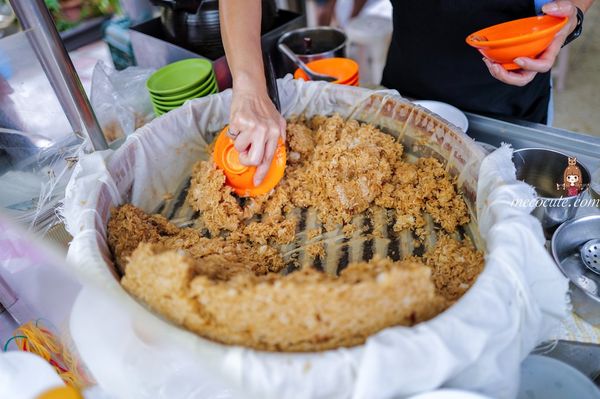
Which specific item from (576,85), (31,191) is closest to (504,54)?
(31,191)

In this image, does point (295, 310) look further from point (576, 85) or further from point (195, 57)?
point (576, 85)

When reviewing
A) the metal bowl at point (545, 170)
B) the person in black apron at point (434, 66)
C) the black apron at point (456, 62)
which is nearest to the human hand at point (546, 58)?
the person in black apron at point (434, 66)

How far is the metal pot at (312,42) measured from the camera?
5.65 feet

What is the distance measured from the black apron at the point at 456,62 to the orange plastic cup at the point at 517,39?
383 mm

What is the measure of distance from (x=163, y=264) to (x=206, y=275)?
0.08m

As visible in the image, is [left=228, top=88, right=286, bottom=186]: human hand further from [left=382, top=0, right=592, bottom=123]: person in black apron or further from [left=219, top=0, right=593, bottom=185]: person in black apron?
[left=382, top=0, right=592, bottom=123]: person in black apron

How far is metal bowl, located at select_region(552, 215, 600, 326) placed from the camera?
0.85 m

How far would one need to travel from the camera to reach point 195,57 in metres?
1.54

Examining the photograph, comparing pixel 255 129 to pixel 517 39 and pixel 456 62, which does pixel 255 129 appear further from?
pixel 456 62

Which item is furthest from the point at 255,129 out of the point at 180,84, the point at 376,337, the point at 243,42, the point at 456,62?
the point at 456,62

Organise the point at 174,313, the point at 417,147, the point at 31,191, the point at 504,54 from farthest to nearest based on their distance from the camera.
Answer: the point at 417,147 → the point at 31,191 → the point at 504,54 → the point at 174,313

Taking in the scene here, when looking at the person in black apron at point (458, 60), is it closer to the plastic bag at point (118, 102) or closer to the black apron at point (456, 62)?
the black apron at point (456, 62)

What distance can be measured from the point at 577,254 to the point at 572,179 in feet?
0.64

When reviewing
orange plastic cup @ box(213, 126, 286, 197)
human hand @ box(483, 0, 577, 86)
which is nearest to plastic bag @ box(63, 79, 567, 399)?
human hand @ box(483, 0, 577, 86)
